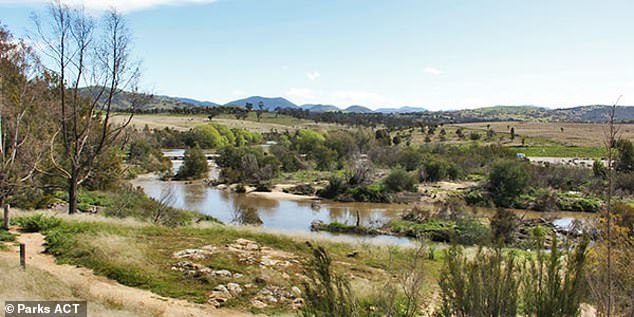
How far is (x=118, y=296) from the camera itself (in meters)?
8.82

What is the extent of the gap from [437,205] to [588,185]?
18.0 metres

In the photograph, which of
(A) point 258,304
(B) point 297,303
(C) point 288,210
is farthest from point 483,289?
(C) point 288,210

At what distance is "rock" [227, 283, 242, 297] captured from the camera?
32.6ft

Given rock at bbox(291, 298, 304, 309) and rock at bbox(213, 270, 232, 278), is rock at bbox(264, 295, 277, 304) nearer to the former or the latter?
rock at bbox(291, 298, 304, 309)

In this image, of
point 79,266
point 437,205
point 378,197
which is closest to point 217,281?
point 79,266

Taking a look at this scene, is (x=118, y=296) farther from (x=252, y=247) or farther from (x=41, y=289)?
(x=252, y=247)

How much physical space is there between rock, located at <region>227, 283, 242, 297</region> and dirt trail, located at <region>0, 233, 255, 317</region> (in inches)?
29.0

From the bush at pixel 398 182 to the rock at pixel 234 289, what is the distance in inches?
1303

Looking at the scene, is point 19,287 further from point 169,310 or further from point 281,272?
point 281,272

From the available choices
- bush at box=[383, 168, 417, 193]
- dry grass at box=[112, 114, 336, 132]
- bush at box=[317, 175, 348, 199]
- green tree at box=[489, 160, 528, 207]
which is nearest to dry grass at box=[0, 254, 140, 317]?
bush at box=[317, 175, 348, 199]

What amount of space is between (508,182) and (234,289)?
116 ft

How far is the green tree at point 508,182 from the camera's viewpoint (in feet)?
132

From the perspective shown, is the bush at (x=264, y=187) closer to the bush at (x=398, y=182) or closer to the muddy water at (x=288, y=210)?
the muddy water at (x=288, y=210)

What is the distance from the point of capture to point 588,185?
4422cm
